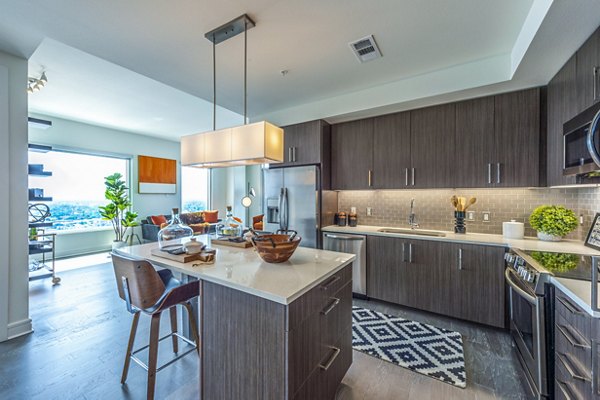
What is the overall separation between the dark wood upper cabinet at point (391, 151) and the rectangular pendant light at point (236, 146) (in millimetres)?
Result: 1776

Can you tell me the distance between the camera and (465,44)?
2248 millimetres

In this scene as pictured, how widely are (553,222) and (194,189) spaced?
8.34 meters

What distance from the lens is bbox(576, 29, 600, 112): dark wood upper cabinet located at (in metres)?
1.67

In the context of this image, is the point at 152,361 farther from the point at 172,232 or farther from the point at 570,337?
the point at 570,337

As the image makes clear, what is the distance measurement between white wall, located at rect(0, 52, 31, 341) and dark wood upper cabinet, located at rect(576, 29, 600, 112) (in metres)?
4.77

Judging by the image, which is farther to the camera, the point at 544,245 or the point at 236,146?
the point at 544,245

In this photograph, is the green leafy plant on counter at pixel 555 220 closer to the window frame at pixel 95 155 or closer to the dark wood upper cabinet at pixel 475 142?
the dark wood upper cabinet at pixel 475 142

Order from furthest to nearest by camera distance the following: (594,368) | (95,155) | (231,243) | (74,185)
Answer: (95,155), (74,185), (231,243), (594,368)

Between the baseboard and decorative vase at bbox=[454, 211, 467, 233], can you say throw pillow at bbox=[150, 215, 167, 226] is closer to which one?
the baseboard

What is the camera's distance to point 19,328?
96.1 inches

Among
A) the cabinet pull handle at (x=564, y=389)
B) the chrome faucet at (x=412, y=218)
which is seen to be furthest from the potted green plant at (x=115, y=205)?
the cabinet pull handle at (x=564, y=389)

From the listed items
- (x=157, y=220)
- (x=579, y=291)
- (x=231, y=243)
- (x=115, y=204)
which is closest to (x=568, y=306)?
(x=579, y=291)

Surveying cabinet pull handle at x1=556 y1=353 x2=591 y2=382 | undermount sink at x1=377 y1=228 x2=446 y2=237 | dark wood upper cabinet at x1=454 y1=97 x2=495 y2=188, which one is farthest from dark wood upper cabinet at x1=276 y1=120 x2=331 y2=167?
cabinet pull handle at x1=556 y1=353 x2=591 y2=382

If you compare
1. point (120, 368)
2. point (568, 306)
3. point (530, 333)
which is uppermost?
point (568, 306)
